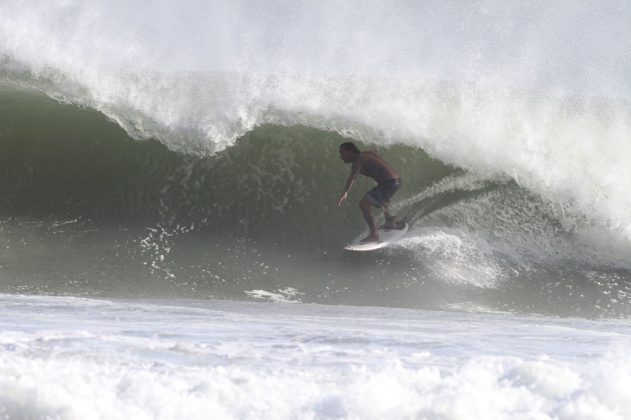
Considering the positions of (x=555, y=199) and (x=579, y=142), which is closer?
(x=555, y=199)

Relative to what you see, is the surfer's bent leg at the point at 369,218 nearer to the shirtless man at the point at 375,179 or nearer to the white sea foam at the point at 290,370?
the shirtless man at the point at 375,179

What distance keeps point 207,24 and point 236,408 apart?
10.0 meters

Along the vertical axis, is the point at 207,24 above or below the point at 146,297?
above

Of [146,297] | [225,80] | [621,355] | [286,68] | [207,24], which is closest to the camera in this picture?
[621,355]

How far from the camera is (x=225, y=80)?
Result: 9.64m

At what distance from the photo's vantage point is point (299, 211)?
861 cm

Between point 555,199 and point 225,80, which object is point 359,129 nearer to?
point 225,80

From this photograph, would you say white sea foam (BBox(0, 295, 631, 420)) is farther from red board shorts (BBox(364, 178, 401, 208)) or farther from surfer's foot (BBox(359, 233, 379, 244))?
red board shorts (BBox(364, 178, 401, 208))

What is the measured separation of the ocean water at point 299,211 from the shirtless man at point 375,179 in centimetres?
28

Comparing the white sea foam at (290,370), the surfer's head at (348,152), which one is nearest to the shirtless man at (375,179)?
the surfer's head at (348,152)

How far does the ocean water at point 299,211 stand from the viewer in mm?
4613

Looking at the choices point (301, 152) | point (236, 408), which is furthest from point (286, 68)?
point (236, 408)

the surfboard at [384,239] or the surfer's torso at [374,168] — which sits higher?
the surfer's torso at [374,168]

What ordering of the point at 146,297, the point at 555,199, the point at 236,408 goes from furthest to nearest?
1. the point at 555,199
2. the point at 146,297
3. the point at 236,408
